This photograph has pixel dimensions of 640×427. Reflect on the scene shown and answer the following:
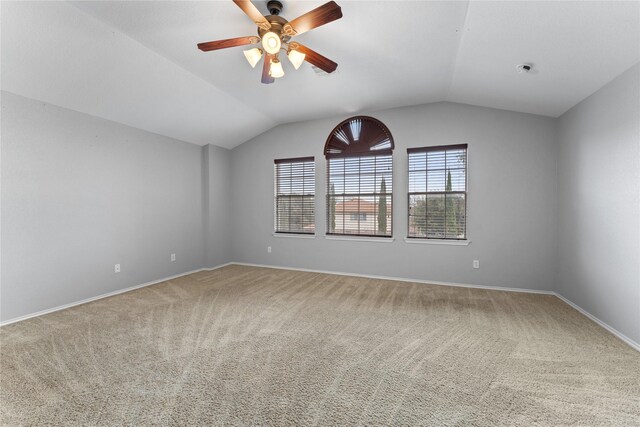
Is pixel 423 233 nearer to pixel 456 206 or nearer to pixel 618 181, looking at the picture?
pixel 456 206

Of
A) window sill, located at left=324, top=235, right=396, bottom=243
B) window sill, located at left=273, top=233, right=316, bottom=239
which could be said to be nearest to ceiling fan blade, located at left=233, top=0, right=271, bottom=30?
window sill, located at left=324, top=235, right=396, bottom=243

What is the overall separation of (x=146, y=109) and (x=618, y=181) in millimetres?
5676

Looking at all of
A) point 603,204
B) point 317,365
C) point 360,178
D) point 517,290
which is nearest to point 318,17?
point 317,365

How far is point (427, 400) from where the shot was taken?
1.82m

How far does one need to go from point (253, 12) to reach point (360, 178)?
3.36 meters

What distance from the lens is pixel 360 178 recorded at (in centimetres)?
509

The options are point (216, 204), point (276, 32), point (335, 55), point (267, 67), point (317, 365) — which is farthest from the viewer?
point (216, 204)

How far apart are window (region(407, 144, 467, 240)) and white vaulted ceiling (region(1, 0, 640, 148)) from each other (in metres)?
0.85

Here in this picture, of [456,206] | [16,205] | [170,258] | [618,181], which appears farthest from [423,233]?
Answer: [16,205]

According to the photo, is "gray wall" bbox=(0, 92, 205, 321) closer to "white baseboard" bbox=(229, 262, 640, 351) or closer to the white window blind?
"white baseboard" bbox=(229, 262, 640, 351)

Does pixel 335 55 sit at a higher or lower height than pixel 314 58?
higher

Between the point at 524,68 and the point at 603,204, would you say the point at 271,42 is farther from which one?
the point at 603,204

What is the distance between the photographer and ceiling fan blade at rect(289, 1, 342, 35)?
6.37ft

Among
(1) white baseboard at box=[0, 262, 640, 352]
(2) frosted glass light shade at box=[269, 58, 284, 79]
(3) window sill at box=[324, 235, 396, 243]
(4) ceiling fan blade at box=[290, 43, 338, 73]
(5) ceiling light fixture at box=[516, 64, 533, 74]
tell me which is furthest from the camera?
(3) window sill at box=[324, 235, 396, 243]
